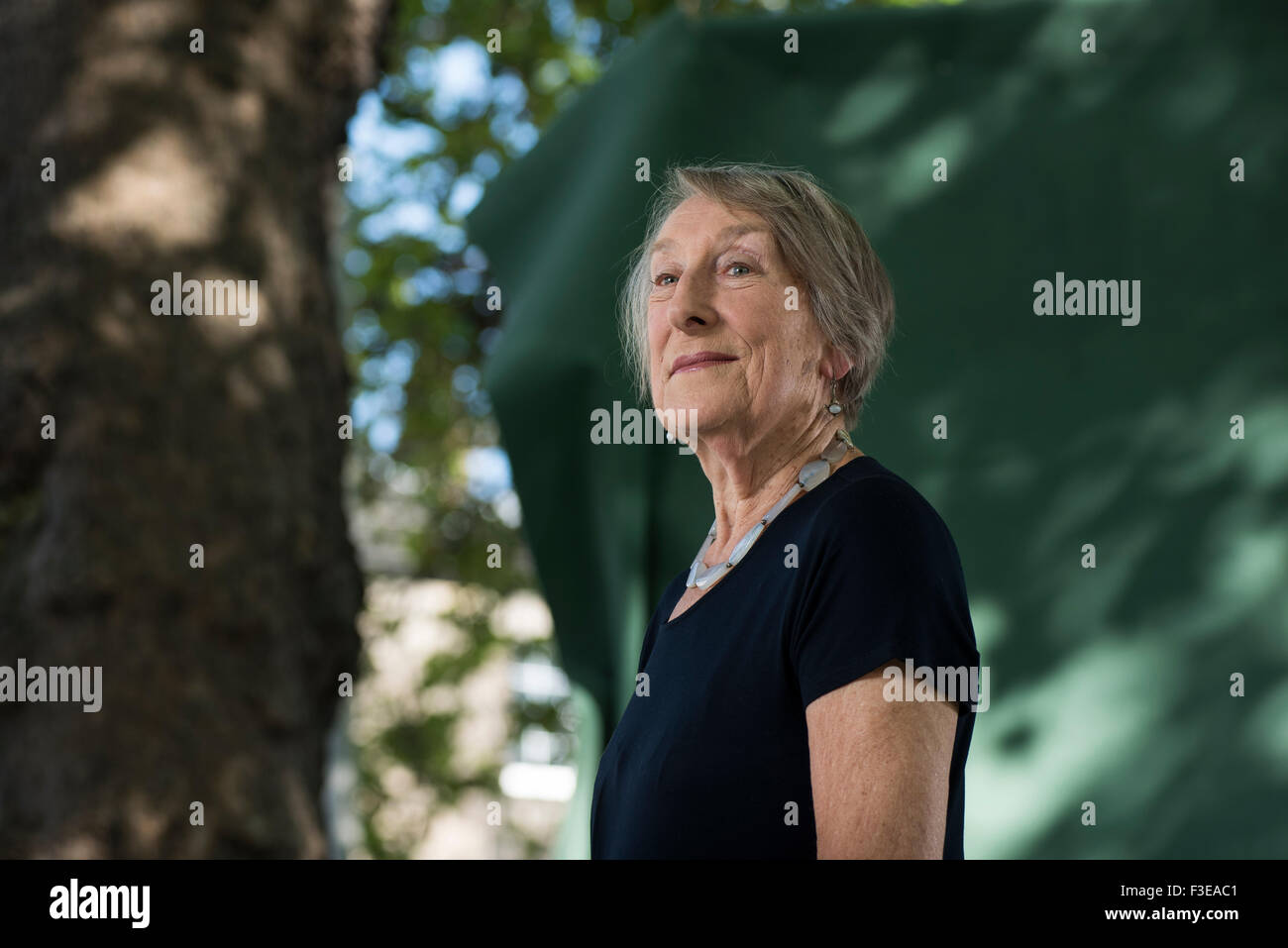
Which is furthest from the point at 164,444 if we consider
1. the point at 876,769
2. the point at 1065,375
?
the point at 876,769

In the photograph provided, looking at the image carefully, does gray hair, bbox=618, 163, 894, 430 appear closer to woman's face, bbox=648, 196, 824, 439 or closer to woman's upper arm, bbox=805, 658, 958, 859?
woman's face, bbox=648, 196, 824, 439

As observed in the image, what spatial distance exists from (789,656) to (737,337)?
28cm

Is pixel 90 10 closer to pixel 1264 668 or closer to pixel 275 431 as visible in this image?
pixel 275 431

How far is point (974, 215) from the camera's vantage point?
2.28m

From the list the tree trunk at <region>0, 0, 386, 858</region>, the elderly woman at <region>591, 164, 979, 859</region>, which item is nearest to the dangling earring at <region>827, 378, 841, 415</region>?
the elderly woman at <region>591, 164, 979, 859</region>

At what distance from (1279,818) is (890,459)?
1247 mm

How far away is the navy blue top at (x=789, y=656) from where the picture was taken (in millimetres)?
1036

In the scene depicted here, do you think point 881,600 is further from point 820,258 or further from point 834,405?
point 820,258

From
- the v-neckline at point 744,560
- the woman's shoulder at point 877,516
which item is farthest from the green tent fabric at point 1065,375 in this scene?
the woman's shoulder at point 877,516

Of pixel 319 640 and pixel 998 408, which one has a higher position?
pixel 998 408

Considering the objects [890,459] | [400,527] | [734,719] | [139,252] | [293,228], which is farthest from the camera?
[400,527]

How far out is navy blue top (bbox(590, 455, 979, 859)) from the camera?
104cm

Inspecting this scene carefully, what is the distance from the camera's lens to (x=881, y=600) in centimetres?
104

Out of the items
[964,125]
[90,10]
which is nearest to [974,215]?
[964,125]
